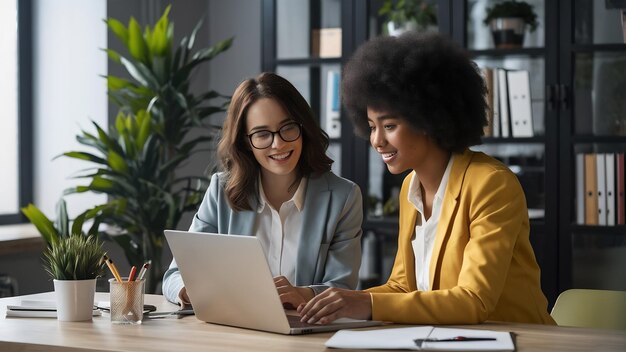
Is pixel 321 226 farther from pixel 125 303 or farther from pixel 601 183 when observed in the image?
pixel 601 183

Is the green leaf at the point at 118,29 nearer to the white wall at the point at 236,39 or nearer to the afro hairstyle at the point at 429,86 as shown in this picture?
the white wall at the point at 236,39

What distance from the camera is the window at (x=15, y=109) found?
14.9ft

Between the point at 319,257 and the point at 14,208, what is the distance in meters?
2.71

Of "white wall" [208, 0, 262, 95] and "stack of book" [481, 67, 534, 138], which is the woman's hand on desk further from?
"white wall" [208, 0, 262, 95]

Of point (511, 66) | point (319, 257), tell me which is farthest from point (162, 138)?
point (319, 257)

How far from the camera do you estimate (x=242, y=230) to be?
2424 mm

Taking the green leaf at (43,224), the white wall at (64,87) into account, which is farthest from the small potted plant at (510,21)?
the green leaf at (43,224)

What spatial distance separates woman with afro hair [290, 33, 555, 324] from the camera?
6.63ft

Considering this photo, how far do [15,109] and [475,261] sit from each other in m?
3.24

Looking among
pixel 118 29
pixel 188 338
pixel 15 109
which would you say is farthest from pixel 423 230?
pixel 15 109

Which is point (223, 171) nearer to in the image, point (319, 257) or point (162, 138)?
point (319, 257)

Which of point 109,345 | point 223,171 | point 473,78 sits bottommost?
point 109,345

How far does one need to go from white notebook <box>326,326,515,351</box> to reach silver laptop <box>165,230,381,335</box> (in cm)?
11

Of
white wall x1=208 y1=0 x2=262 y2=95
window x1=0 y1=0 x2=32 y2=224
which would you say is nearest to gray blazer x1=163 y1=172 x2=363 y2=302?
window x1=0 y1=0 x2=32 y2=224
